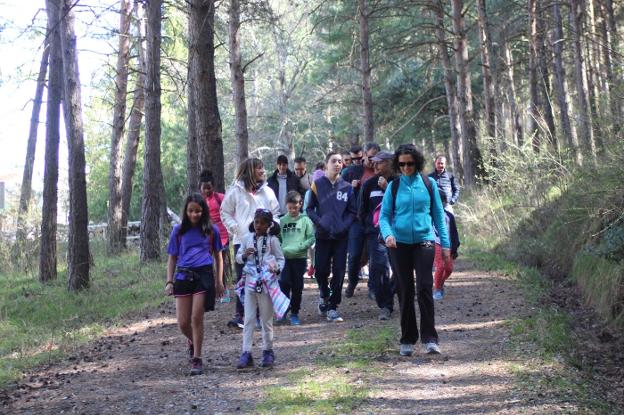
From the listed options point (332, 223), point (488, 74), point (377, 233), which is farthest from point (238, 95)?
point (488, 74)

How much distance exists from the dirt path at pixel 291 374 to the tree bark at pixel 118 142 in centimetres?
1239

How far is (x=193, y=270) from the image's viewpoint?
24.7ft

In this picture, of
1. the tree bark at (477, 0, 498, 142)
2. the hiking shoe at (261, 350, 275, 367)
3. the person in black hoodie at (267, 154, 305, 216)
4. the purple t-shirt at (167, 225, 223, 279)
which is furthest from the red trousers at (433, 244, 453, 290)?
the tree bark at (477, 0, 498, 142)

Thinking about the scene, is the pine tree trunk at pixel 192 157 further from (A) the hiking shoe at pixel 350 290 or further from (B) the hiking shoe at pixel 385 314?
(B) the hiking shoe at pixel 385 314

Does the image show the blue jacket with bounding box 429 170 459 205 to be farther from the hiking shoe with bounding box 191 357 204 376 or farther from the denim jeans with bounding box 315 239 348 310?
the hiking shoe with bounding box 191 357 204 376

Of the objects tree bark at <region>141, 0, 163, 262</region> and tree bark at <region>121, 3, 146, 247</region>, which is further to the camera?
tree bark at <region>121, 3, 146, 247</region>

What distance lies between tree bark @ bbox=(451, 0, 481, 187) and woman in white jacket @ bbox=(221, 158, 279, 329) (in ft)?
49.0

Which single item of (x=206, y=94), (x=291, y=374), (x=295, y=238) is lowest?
(x=291, y=374)

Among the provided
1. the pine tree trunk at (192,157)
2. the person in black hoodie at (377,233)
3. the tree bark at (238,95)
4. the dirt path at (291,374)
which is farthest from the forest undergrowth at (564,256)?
the pine tree trunk at (192,157)

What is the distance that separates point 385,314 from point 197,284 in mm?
3133

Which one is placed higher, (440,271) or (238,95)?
(238,95)

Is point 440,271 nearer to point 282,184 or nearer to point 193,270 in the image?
point 282,184

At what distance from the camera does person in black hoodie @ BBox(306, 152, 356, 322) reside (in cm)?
988

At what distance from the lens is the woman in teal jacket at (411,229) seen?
7.39 m
